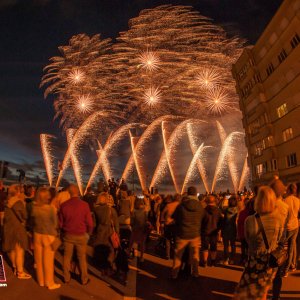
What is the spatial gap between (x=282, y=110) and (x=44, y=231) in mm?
32560

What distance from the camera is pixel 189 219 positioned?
28.7ft

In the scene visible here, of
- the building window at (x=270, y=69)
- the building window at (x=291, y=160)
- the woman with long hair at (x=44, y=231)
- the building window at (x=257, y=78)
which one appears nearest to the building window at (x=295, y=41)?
the building window at (x=270, y=69)

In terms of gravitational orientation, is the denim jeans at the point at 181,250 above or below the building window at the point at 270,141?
below

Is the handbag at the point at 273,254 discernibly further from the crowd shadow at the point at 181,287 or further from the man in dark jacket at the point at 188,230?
the man in dark jacket at the point at 188,230

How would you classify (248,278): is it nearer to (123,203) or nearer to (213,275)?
(213,275)

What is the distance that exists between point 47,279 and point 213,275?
380cm

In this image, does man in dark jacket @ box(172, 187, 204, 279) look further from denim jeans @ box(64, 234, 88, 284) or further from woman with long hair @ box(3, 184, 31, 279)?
woman with long hair @ box(3, 184, 31, 279)

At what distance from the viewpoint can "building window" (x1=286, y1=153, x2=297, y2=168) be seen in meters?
34.1

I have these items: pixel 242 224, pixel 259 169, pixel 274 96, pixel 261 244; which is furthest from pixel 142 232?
pixel 259 169

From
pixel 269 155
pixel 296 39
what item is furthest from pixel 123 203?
pixel 269 155

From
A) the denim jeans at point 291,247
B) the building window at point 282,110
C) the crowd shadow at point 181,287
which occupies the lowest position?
the crowd shadow at point 181,287

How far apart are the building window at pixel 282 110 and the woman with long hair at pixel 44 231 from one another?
31461 mm

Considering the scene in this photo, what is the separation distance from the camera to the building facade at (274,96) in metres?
33.1

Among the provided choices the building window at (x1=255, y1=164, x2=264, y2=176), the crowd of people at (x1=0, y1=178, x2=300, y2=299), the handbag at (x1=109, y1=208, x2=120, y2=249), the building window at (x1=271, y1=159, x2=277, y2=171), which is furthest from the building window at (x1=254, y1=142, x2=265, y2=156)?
the handbag at (x1=109, y1=208, x2=120, y2=249)
